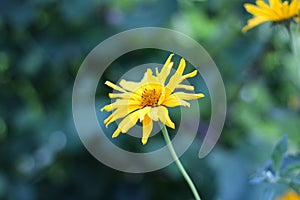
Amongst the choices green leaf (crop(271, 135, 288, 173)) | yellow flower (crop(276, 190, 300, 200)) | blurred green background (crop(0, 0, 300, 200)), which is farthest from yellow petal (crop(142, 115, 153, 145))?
blurred green background (crop(0, 0, 300, 200))

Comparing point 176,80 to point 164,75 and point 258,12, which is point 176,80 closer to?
point 164,75

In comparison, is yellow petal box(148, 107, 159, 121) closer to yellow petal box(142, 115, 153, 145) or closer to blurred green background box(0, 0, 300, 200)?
yellow petal box(142, 115, 153, 145)

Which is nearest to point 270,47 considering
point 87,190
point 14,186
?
point 87,190

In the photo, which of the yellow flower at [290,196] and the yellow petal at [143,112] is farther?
A: the yellow flower at [290,196]

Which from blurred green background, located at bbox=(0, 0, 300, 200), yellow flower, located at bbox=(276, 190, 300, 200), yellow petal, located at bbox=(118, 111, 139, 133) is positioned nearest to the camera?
yellow petal, located at bbox=(118, 111, 139, 133)

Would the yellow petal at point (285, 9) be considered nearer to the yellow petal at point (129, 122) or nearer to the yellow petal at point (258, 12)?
the yellow petal at point (258, 12)

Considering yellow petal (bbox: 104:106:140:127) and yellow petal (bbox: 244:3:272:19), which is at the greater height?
yellow petal (bbox: 244:3:272:19)

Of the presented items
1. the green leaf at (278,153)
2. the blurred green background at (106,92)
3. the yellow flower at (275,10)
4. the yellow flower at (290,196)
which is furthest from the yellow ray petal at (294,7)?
the blurred green background at (106,92)
